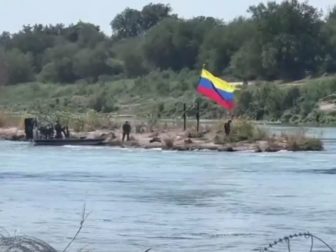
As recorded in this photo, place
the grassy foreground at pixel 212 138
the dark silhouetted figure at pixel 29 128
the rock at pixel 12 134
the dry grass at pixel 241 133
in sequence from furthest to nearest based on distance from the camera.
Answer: the rock at pixel 12 134 < the dark silhouetted figure at pixel 29 128 < the dry grass at pixel 241 133 < the grassy foreground at pixel 212 138

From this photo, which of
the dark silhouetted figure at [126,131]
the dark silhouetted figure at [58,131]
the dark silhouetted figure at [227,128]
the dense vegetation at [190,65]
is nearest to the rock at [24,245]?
the dark silhouetted figure at [227,128]

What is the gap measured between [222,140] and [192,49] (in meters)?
76.2

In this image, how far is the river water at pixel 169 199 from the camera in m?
29.8

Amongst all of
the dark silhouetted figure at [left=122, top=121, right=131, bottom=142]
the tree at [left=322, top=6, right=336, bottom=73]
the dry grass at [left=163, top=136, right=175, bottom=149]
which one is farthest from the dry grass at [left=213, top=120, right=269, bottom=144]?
the tree at [left=322, top=6, right=336, bottom=73]

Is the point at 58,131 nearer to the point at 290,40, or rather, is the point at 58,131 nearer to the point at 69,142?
the point at 69,142

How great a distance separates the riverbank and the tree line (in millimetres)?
51593

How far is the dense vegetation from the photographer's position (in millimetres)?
113938

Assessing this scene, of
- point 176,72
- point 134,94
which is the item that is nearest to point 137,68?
point 176,72

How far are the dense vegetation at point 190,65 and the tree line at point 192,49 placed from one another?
91mm

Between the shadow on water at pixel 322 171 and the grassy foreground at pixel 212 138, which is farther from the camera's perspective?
the grassy foreground at pixel 212 138

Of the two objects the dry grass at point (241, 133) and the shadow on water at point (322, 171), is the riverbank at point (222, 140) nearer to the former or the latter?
the dry grass at point (241, 133)

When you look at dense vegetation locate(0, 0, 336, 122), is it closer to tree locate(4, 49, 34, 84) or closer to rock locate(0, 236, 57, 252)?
tree locate(4, 49, 34, 84)

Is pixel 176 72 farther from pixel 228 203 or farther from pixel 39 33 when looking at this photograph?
pixel 228 203

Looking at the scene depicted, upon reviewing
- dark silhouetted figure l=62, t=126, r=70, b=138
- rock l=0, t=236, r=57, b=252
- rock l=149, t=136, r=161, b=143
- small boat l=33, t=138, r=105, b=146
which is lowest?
small boat l=33, t=138, r=105, b=146
